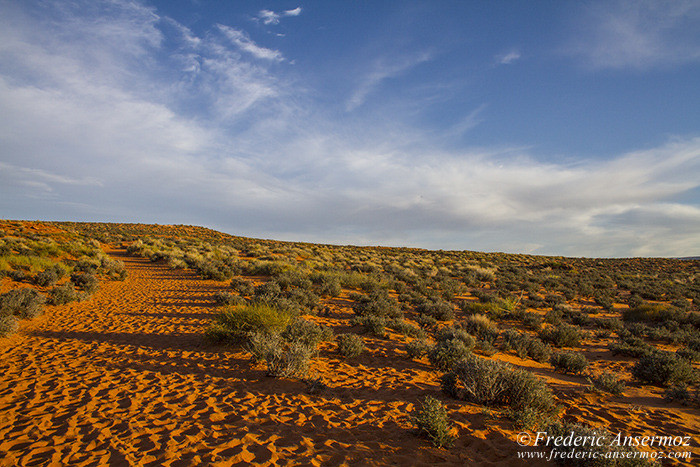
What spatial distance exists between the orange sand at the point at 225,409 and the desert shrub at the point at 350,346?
22 centimetres

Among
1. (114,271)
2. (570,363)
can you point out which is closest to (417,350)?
(570,363)

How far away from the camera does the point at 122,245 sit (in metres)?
34.8

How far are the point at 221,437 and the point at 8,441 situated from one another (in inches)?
112

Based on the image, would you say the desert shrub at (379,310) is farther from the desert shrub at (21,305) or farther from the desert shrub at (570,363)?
the desert shrub at (21,305)

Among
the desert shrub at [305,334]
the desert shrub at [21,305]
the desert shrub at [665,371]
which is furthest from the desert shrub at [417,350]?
the desert shrub at [21,305]

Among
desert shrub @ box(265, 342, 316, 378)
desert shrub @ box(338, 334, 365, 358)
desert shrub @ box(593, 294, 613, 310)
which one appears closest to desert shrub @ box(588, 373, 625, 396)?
desert shrub @ box(338, 334, 365, 358)

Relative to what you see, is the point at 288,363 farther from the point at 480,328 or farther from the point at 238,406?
the point at 480,328

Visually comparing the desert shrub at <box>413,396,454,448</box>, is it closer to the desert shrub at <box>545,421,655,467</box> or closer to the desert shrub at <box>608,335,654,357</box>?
the desert shrub at <box>545,421,655,467</box>

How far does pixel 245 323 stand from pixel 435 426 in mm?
5644

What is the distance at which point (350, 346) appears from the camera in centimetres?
787

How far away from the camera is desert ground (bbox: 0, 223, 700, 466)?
13.3 ft

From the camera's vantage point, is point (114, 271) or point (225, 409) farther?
point (114, 271)

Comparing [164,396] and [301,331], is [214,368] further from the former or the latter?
[301,331]

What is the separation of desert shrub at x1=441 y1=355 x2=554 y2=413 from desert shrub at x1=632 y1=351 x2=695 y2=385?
142 inches
